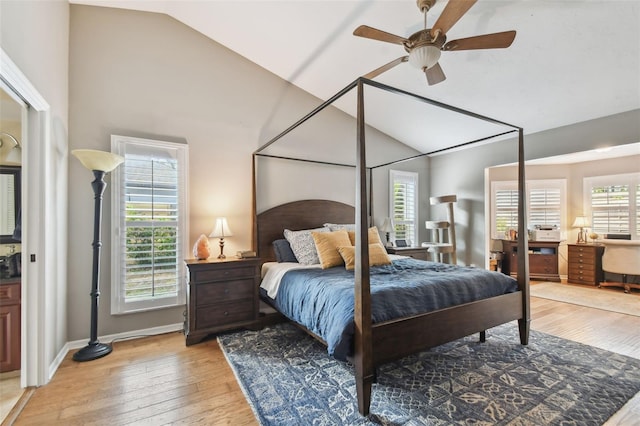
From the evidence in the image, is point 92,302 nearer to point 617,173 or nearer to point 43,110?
point 43,110

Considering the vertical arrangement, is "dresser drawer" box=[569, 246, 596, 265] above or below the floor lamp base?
above

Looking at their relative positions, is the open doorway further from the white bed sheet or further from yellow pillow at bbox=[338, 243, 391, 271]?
yellow pillow at bbox=[338, 243, 391, 271]

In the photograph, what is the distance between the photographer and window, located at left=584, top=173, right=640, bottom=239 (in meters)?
5.41

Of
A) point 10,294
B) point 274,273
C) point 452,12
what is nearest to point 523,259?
→ point 452,12

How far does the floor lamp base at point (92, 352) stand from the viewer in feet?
8.49

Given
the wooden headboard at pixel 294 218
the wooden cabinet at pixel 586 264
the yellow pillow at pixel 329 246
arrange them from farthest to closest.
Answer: the wooden cabinet at pixel 586 264 → the wooden headboard at pixel 294 218 → the yellow pillow at pixel 329 246

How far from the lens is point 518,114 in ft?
13.1

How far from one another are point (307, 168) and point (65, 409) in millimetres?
3438

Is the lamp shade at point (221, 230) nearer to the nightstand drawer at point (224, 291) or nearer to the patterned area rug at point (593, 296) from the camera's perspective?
the nightstand drawer at point (224, 291)

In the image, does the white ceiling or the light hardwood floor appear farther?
the white ceiling

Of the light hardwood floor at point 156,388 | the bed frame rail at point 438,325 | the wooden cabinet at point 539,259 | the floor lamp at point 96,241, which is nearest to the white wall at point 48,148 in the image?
the floor lamp at point 96,241

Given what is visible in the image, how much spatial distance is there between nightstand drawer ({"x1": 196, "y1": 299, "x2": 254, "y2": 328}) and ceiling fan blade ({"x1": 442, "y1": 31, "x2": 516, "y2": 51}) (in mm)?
3048

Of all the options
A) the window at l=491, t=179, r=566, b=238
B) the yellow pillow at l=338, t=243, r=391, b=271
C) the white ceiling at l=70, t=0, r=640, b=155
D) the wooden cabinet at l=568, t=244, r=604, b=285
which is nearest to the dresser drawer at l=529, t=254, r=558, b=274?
the wooden cabinet at l=568, t=244, r=604, b=285

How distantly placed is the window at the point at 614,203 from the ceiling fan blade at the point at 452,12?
237 inches
